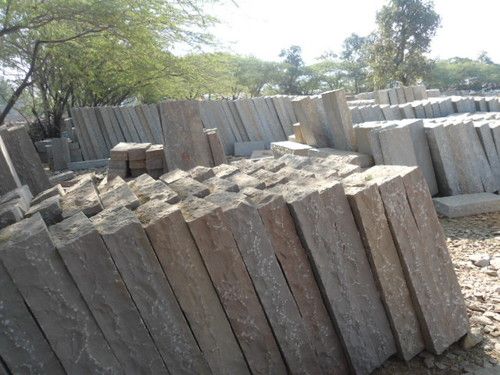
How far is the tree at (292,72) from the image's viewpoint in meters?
36.3

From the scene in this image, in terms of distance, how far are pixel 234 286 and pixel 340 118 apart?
4242 millimetres

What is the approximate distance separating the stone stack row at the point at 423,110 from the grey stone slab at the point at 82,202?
6786 mm

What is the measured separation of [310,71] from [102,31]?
32250 millimetres

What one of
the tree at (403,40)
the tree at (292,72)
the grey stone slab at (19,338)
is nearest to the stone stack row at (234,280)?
the grey stone slab at (19,338)

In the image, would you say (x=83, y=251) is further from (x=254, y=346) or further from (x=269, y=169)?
(x=269, y=169)

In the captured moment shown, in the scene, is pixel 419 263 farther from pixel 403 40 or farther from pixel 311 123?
pixel 403 40

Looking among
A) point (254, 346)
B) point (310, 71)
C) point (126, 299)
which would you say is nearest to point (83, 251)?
point (126, 299)

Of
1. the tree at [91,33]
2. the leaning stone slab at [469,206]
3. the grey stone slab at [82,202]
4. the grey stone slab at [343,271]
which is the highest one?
the tree at [91,33]

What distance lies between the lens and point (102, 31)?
316 inches

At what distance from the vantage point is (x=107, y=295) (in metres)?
1.60

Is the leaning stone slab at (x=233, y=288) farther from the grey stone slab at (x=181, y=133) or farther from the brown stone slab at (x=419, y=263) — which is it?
the grey stone slab at (x=181, y=133)

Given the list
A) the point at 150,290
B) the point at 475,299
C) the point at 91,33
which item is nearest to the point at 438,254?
the point at 475,299

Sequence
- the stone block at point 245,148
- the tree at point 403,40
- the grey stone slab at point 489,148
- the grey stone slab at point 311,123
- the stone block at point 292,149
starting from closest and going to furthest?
the grey stone slab at point 489,148
the stone block at point 292,149
the grey stone slab at point 311,123
the stone block at point 245,148
the tree at point 403,40

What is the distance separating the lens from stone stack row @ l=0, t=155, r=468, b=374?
5.05 ft
